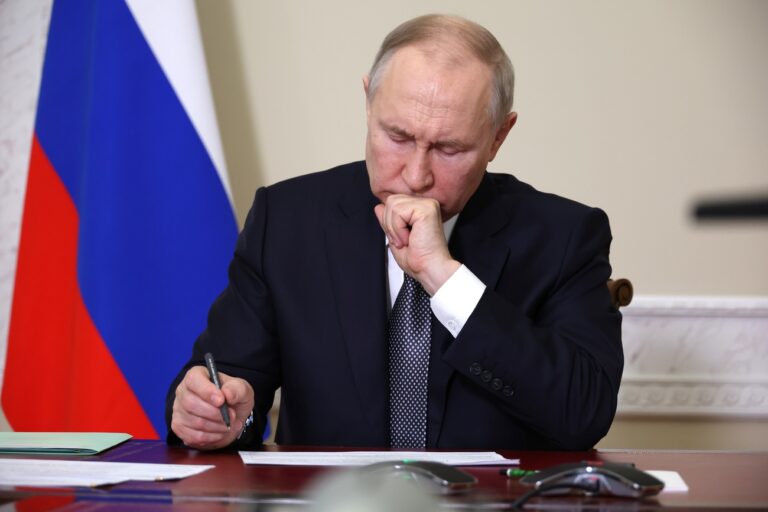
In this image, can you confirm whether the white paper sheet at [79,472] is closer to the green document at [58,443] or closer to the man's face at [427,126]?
the green document at [58,443]

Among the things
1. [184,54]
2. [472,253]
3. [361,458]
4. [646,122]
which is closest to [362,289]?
[472,253]

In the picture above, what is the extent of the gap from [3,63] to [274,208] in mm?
1568

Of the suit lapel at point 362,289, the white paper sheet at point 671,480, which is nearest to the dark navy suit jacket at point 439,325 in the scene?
the suit lapel at point 362,289

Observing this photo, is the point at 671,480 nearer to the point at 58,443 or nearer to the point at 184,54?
the point at 58,443

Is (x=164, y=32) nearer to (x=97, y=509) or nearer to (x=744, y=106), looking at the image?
(x=744, y=106)

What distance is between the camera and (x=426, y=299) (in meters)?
1.97

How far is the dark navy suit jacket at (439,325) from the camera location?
1.83m

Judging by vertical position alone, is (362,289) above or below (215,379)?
above

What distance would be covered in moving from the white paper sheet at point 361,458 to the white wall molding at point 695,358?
1675mm

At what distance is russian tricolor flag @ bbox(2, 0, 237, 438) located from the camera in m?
2.85

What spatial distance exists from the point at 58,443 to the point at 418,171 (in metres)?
0.83

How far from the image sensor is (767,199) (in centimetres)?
76

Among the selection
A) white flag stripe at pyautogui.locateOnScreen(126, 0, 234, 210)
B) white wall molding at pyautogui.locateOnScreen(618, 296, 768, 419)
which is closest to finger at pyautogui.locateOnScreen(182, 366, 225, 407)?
white flag stripe at pyautogui.locateOnScreen(126, 0, 234, 210)

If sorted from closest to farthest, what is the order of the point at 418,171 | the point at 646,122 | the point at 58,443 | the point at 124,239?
the point at 58,443, the point at 418,171, the point at 124,239, the point at 646,122
